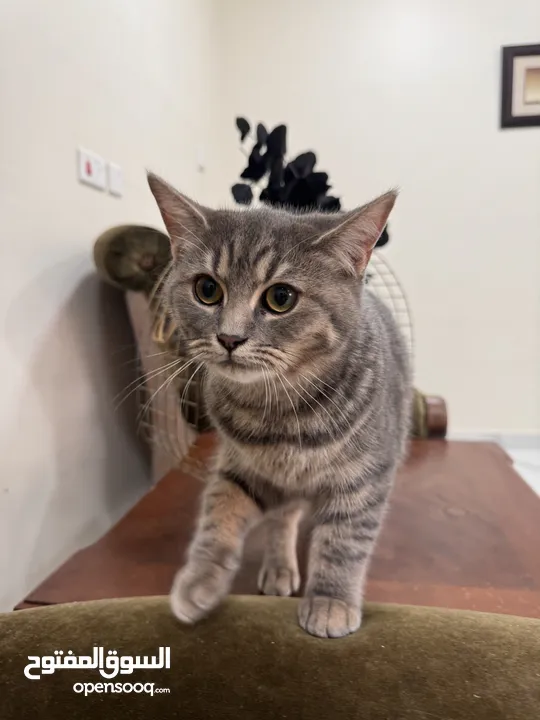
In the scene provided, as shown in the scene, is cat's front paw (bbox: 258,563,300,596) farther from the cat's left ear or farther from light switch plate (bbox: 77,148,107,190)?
light switch plate (bbox: 77,148,107,190)

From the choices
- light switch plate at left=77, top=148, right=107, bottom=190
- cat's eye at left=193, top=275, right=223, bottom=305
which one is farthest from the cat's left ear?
light switch plate at left=77, top=148, right=107, bottom=190

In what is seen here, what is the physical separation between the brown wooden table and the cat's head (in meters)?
0.38

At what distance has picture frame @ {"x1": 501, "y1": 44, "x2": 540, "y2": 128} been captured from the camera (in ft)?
7.22

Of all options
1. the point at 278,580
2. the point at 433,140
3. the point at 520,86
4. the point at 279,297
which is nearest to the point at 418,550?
the point at 278,580

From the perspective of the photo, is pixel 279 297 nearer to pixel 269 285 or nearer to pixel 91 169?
pixel 269 285

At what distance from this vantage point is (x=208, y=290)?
2.36ft

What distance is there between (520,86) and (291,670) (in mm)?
2446

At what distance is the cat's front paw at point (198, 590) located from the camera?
0.60m

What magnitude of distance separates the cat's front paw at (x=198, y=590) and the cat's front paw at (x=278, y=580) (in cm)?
11

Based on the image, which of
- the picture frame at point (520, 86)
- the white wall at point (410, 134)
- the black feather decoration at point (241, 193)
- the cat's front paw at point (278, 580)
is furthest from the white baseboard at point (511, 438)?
the cat's front paw at point (278, 580)

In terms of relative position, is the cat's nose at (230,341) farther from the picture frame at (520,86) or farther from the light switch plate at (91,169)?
the picture frame at (520,86)

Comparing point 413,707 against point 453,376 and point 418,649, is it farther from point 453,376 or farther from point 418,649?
point 453,376

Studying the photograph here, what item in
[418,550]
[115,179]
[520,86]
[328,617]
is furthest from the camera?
[520,86]

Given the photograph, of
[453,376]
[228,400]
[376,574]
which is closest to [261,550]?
[376,574]
